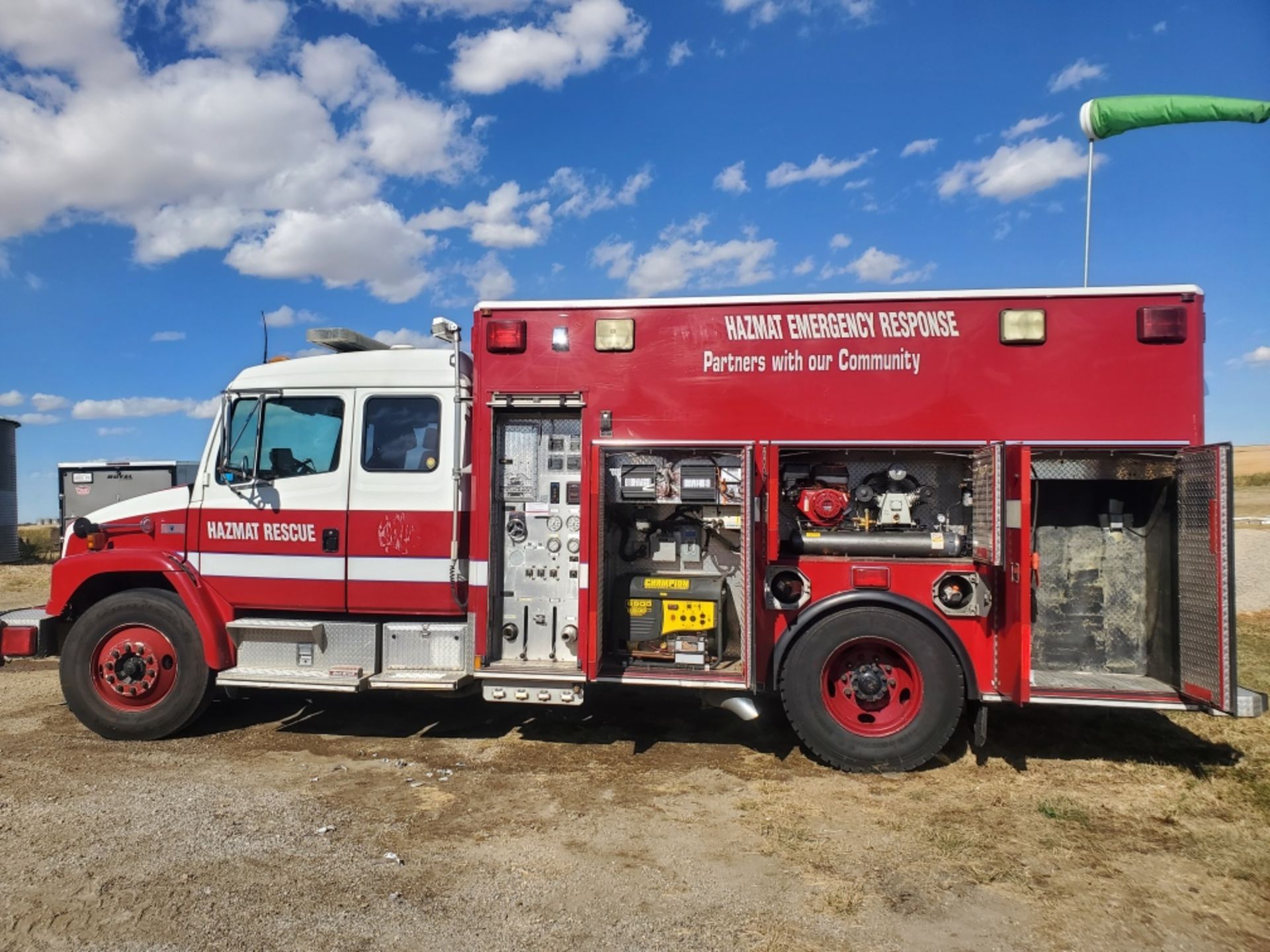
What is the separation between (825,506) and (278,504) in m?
4.19

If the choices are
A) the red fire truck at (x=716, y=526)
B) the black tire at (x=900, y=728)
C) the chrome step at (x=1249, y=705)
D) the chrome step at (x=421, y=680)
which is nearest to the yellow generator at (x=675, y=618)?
the red fire truck at (x=716, y=526)

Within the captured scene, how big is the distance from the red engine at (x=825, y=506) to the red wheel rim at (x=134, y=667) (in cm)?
498

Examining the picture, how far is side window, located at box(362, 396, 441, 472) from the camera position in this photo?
6.16m

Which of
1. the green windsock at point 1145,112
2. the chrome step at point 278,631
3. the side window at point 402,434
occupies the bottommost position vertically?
the chrome step at point 278,631

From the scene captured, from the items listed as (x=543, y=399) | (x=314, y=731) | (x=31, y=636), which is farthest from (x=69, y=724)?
(x=543, y=399)

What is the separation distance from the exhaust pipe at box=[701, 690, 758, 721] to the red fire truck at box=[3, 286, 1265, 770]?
0.8 inches

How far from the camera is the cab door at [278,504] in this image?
6.18m

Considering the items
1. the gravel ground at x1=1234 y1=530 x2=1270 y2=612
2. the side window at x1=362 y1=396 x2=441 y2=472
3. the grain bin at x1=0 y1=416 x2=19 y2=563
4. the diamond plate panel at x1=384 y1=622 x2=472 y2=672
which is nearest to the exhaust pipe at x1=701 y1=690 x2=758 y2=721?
the diamond plate panel at x1=384 y1=622 x2=472 y2=672

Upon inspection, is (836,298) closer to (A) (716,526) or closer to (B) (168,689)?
(A) (716,526)

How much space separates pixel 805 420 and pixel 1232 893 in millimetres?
3448

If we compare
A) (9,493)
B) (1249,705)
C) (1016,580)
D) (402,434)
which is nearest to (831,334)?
(1016,580)

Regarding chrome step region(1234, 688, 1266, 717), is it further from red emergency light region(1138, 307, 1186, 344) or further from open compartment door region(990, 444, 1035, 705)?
red emergency light region(1138, 307, 1186, 344)

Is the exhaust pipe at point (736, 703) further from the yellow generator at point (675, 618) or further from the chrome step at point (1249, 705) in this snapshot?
the chrome step at point (1249, 705)

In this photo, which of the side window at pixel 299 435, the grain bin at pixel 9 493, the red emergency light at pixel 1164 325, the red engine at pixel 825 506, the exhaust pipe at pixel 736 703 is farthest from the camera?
the grain bin at pixel 9 493
